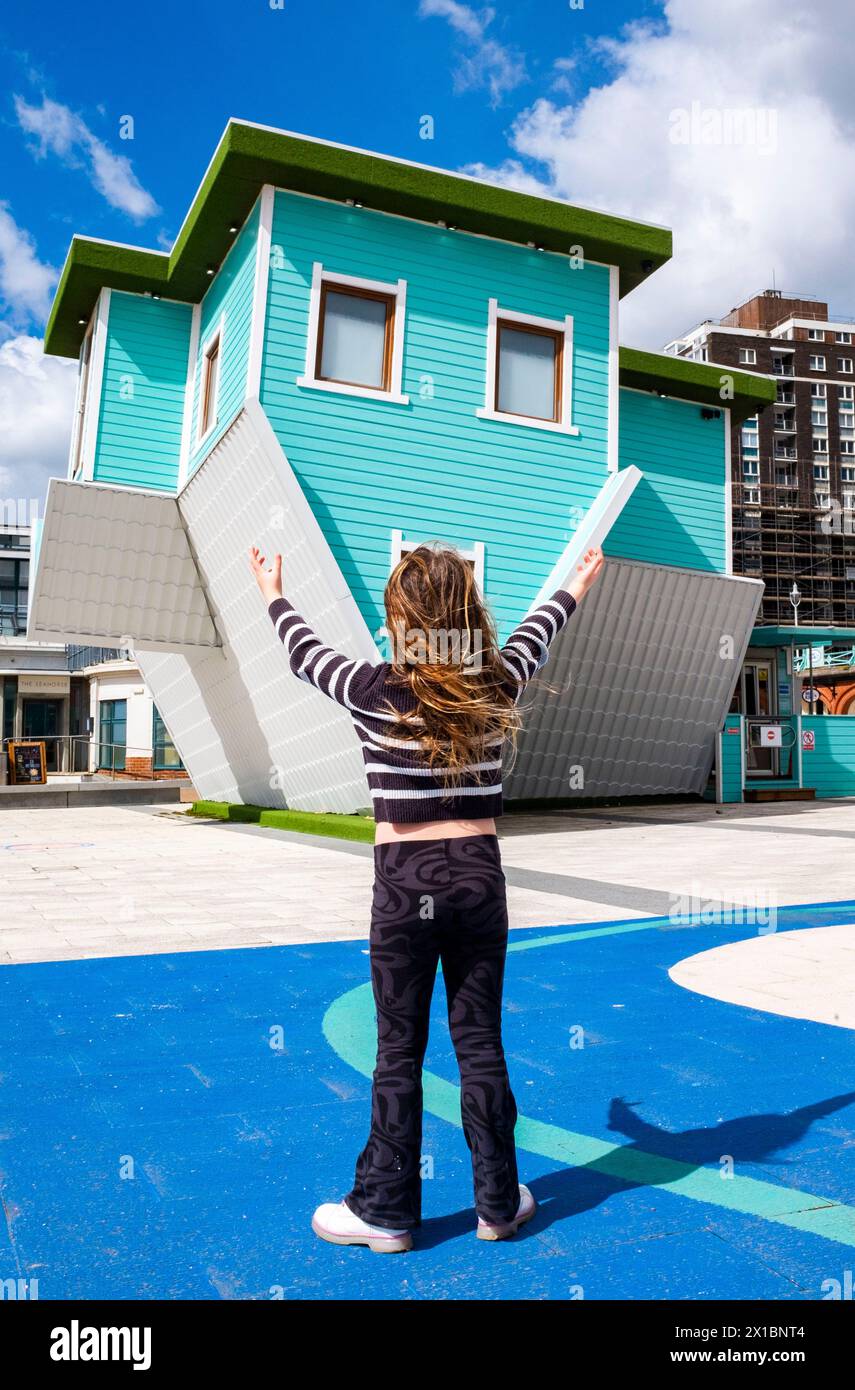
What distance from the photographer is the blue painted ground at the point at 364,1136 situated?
2.55 meters

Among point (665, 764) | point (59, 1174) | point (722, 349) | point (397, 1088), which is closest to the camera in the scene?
point (397, 1088)

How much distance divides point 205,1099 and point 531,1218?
58.1 inches

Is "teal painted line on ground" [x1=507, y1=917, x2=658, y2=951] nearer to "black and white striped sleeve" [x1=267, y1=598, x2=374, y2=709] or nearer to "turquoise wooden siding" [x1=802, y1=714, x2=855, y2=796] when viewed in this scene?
"black and white striped sleeve" [x1=267, y1=598, x2=374, y2=709]

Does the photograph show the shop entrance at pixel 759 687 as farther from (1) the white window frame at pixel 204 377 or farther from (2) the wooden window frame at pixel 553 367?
(1) the white window frame at pixel 204 377

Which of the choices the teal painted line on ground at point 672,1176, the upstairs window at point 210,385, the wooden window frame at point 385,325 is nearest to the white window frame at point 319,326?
the wooden window frame at point 385,325

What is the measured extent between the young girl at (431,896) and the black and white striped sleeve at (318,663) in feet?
0.06

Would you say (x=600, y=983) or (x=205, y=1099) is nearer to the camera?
(x=205, y=1099)

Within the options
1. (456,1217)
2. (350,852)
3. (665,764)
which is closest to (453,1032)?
(456,1217)

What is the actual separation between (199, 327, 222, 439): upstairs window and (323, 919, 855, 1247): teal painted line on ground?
44.0 feet

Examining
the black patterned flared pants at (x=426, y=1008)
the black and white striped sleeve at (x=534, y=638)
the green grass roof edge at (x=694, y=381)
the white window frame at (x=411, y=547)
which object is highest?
the green grass roof edge at (x=694, y=381)

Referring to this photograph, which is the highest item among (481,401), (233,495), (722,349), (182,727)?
(722,349)

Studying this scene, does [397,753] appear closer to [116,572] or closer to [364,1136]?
[364,1136]

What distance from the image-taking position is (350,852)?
40.0ft

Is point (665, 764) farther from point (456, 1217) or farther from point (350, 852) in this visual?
point (456, 1217)
